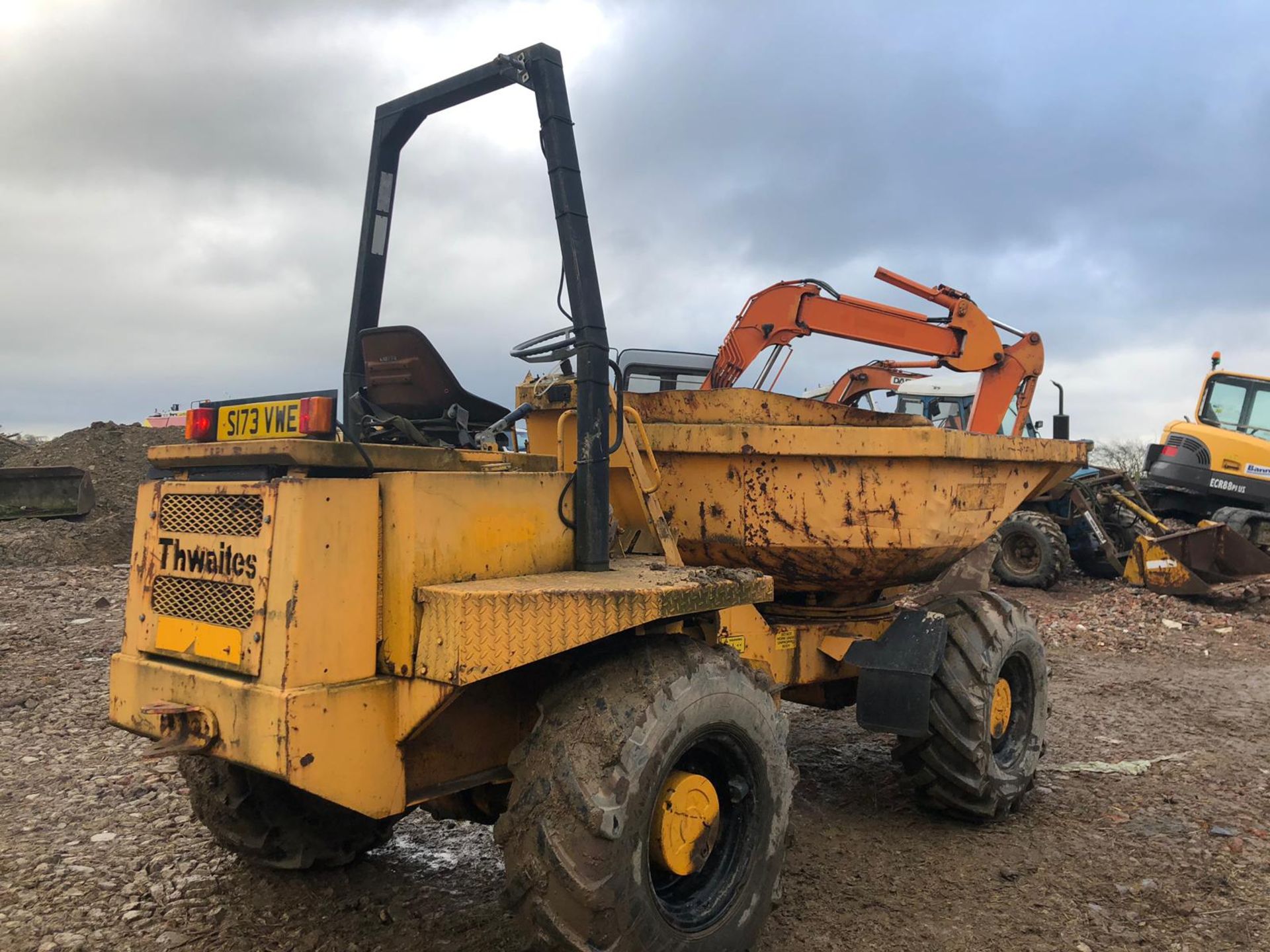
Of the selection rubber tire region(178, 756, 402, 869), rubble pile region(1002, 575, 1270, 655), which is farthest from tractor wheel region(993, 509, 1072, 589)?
rubber tire region(178, 756, 402, 869)

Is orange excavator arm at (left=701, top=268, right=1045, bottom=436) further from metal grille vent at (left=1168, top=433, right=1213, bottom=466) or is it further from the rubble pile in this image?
metal grille vent at (left=1168, top=433, right=1213, bottom=466)

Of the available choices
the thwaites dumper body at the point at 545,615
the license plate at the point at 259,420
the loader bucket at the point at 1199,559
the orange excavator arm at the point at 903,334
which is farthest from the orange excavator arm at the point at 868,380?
the loader bucket at the point at 1199,559

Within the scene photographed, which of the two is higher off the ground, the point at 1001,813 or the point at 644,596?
the point at 644,596

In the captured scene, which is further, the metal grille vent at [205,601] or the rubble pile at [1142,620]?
the rubble pile at [1142,620]

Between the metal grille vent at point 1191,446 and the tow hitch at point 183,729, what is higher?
the metal grille vent at point 1191,446

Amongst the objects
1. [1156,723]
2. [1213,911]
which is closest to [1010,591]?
[1156,723]

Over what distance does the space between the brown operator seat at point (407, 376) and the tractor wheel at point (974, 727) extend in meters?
2.31

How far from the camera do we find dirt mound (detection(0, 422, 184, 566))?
1127 cm

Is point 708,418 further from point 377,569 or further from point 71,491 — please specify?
point 71,491

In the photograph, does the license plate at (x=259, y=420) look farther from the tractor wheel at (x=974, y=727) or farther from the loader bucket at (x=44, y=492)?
the loader bucket at (x=44, y=492)

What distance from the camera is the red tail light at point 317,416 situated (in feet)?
7.94

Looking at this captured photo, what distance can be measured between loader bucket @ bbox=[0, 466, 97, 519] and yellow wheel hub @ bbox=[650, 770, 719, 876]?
12.1 metres

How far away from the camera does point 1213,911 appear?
3.35 m

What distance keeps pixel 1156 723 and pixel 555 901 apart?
4.95 meters
